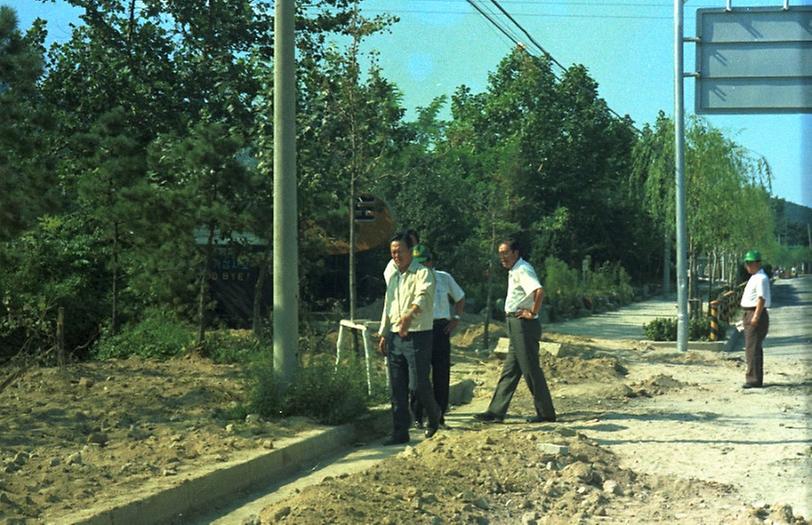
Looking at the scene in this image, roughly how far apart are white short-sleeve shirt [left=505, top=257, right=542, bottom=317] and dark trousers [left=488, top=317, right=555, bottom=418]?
0.46 ft

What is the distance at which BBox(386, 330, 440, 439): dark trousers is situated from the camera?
891cm

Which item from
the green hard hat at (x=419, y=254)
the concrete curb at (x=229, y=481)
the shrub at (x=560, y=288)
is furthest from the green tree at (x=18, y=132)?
the shrub at (x=560, y=288)

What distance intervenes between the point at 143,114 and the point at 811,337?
51.7 ft

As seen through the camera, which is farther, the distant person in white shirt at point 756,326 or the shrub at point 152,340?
the distant person in white shirt at point 756,326

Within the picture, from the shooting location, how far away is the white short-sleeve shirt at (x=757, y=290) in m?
13.3

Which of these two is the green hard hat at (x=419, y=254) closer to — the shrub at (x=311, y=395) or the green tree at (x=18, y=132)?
the shrub at (x=311, y=395)

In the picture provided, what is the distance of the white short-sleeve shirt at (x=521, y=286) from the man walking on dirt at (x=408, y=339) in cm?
121

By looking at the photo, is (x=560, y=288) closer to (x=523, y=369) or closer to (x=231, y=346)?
(x=231, y=346)

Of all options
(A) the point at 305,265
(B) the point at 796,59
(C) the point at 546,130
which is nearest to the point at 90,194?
(A) the point at 305,265

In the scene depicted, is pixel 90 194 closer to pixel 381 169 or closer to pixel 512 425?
pixel 381 169

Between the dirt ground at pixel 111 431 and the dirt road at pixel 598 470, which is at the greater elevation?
the dirt ground at pixel 111 431

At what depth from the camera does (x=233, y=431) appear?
8359 millimetres

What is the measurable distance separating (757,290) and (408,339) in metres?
6.39

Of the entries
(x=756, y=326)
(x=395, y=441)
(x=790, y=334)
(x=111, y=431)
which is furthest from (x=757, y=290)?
(x=790, y=334)
